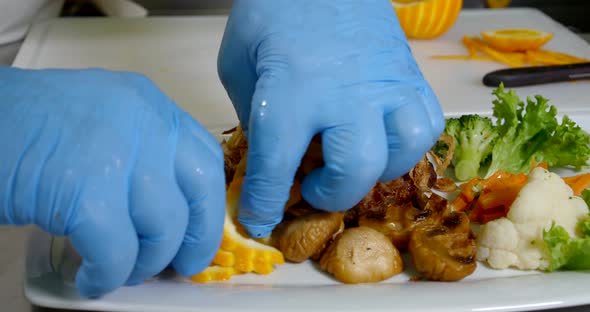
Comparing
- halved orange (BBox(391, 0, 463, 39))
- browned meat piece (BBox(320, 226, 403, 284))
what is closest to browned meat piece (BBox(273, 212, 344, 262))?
browned meat piece (BBox(320, 226, 403, 284))

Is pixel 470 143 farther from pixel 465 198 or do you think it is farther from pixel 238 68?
pixel 238 68

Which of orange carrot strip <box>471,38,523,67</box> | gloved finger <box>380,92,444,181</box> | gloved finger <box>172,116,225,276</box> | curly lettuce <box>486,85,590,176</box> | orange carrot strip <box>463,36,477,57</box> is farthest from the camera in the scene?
orange carrot strip <box>463,36,477,57</box>

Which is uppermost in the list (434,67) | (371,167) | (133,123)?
(133,123)

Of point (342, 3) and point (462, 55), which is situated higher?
point (342, 3)

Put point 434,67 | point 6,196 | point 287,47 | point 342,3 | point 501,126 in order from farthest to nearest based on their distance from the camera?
point 434,67, point 501,126, point 342,3, point 287,47, point 6,196

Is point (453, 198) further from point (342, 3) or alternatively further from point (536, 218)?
point (342, 3)

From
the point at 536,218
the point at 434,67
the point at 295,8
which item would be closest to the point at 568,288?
the point at 536,218

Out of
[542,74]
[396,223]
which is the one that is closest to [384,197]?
[396,223]

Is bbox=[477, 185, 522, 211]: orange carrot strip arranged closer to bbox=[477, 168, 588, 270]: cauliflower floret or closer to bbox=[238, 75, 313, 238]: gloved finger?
bbox=[477, 168, 588, 270]: cauliflower floret
